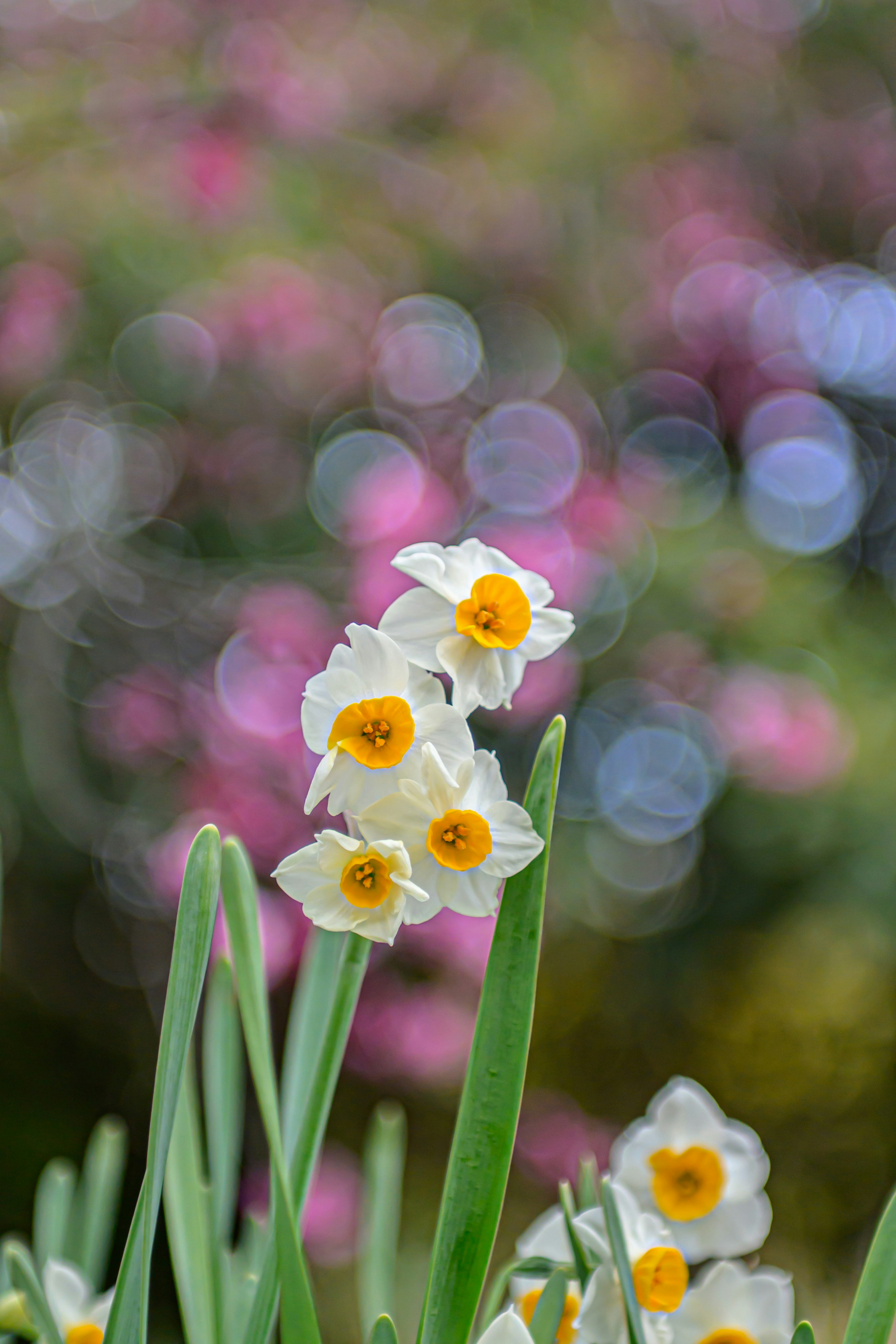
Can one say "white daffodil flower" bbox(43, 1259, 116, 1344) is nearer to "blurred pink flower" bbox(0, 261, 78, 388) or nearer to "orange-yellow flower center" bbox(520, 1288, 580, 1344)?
"orange-yellow flower center" bbox(520, 1288, 580, 1344)

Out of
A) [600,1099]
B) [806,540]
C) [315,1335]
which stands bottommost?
[600,1099]

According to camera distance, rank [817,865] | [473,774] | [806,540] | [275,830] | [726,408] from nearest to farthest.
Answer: [473,774], [275,830], [817,865], [806,540], [726,408]

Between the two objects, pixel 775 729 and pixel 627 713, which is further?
pixel 627 713

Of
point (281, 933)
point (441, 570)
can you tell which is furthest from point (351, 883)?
point (281, 933)

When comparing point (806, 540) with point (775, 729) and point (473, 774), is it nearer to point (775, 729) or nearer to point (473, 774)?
point (775, 729)

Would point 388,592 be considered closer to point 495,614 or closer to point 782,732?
point 782,732

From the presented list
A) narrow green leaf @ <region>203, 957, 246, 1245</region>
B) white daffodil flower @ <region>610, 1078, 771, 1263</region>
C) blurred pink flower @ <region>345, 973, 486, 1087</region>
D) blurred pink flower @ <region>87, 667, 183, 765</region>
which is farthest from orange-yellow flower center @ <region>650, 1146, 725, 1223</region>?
blurred pink flower @ <region>87, 667, 183, 765</region>

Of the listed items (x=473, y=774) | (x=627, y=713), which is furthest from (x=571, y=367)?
(x=473, y=774)
